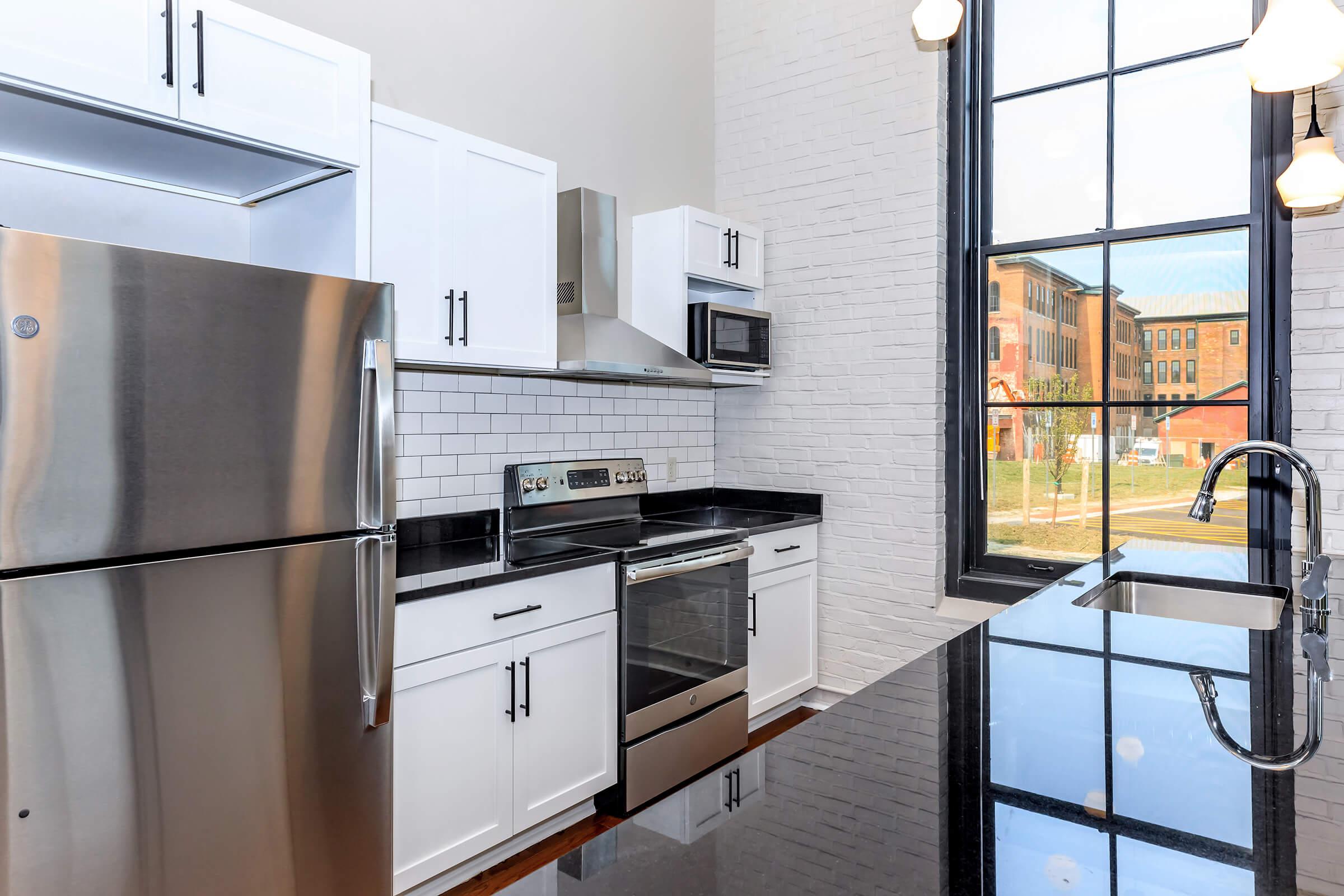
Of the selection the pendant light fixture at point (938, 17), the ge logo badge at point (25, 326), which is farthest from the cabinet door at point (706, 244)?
the ge logo badge at point (25, 326)

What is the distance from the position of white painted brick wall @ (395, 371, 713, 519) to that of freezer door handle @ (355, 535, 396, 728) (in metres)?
0.78

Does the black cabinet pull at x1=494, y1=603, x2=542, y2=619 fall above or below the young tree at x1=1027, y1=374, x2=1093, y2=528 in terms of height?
below

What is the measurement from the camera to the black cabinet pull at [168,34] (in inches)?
67.2

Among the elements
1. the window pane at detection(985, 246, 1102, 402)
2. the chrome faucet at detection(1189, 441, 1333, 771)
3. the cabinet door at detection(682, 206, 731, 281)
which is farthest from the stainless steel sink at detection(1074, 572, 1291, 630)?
the cabinet door at detection(682, 206, 731, 281)

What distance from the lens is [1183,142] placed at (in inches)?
122

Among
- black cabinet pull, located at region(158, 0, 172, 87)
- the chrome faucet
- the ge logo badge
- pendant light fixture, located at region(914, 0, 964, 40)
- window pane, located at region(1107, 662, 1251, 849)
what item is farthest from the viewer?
pendant light fixture, located at region(914, 0, 964, 40)

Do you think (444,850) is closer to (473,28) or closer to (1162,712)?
(1162,712)

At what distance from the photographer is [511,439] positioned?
3117 millimetres

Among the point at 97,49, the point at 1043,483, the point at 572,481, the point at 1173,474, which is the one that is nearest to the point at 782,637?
the point at 572,481

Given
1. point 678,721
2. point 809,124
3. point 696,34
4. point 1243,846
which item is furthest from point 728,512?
point 1243,846

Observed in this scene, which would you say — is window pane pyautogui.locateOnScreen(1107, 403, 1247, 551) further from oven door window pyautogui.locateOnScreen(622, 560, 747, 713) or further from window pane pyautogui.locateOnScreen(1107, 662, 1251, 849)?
window pane pyautogui.locateOnScreen(1107, 662, 1251, 849)

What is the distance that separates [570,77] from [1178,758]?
330 centimetres

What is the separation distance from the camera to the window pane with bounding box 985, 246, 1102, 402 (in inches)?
129

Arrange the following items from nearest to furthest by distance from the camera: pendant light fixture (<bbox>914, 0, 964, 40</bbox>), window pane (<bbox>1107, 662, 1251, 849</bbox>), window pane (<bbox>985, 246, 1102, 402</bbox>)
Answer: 1. window pane (<bbox>1107, 662, 1251, 849</bbox>)
2. pendant light fixture (<bbox>914, 0, 964, 40</bbox>)
3. window pane (<bbox>985, 246, 1102, 402</bbox>)
